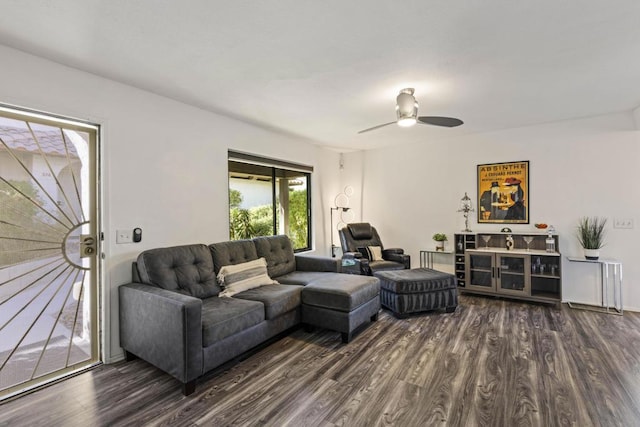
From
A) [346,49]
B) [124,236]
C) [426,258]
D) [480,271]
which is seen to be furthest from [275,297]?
[426,258]

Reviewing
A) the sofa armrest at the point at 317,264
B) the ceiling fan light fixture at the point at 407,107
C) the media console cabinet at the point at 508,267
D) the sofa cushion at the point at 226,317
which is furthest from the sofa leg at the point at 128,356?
the media console cabinet at the point at 508,267

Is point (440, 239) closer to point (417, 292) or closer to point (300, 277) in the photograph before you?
point (417, 292)

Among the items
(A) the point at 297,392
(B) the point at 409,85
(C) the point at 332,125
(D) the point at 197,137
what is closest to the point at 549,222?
(B) the point at 409,85

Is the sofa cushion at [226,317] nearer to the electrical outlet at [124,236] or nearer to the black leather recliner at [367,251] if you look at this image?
the electrical outlet at [124,236]

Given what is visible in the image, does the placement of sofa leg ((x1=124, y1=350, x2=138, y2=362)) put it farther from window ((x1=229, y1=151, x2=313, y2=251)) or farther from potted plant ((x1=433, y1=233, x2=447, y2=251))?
potted plant ((x1=433, y1=233, x2=447, y2=251))

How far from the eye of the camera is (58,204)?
2.46 m

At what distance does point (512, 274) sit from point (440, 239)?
1098 mm

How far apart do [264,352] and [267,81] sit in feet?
8.15

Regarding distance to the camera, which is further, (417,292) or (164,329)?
(417,292)

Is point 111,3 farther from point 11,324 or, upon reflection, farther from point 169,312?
point 11,324

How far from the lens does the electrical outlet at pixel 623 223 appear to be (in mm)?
3752

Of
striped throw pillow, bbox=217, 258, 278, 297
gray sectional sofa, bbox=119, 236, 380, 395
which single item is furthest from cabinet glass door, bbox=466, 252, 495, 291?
striped throw pillow, bbox=217, 258, 278, 297

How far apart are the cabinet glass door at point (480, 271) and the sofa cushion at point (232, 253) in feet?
10.2

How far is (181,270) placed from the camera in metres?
2.80
